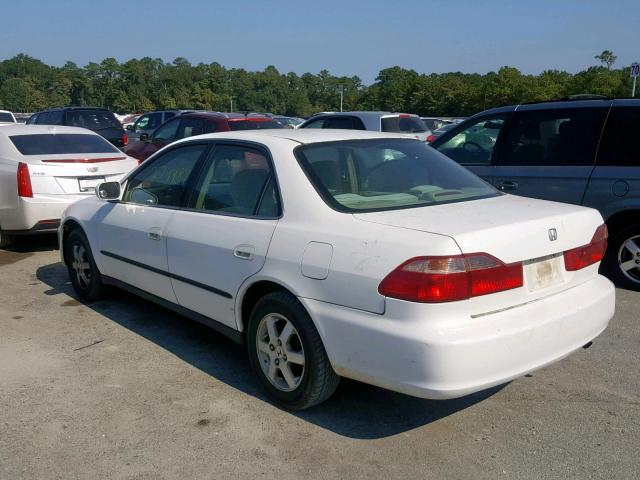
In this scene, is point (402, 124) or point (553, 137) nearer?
point (553, 137)

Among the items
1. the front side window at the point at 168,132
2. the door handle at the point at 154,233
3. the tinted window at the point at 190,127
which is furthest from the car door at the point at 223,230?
the front side window at the point at 168,132

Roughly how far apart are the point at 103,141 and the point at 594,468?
24.7ft

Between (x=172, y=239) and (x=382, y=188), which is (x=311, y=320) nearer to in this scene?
(x=382, y=188)

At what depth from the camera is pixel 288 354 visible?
3.65 m

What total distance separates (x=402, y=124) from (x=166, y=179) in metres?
9.45

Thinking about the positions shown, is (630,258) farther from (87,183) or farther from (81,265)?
(87,183)

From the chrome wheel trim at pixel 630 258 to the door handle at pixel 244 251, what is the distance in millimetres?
3908

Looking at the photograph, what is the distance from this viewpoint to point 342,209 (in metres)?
3.53

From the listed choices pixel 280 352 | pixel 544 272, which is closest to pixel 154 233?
pixel 280 352

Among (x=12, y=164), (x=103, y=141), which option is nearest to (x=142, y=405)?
(x=12, y=164)

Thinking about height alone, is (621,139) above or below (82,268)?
above

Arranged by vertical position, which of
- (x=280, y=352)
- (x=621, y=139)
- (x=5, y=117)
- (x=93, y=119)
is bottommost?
(x=280, y=352)

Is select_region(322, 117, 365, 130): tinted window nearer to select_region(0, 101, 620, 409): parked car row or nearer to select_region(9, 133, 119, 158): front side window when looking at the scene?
select_region(9, 133, 119, 158): front side window

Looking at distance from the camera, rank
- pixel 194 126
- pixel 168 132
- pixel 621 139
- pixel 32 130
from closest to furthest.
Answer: pixel 621 139, pixel 32 130, pixel 194 126, pixel 168 132
